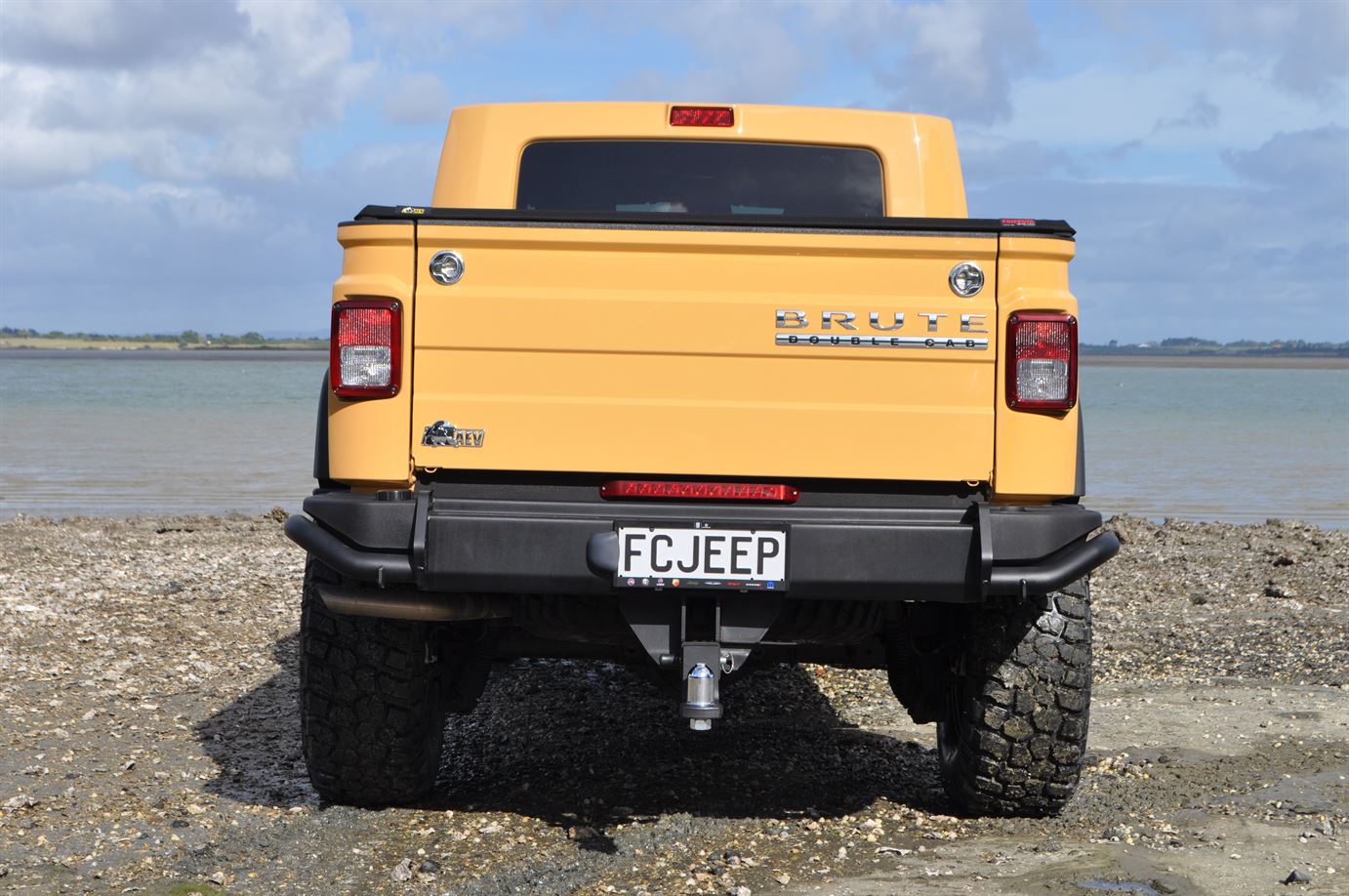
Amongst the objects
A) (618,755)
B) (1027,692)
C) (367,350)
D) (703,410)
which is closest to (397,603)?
(367,350)

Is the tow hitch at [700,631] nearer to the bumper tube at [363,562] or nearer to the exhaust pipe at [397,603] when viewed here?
the exhaust pipe at [397,603]

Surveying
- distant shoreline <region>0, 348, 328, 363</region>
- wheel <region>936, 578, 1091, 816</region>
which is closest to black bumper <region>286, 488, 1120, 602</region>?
wheel <region>936, 578, 1091, 816</region>

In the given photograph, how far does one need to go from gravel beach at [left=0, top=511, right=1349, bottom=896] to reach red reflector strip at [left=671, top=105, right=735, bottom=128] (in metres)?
2.23

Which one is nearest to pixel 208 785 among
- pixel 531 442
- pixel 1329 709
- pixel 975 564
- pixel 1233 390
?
pixel 531 442

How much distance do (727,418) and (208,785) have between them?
7.47 feet

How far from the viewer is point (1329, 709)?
5945 millimetres

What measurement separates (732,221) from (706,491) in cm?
69

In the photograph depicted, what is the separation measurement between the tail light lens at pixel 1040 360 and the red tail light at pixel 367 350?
155 cm

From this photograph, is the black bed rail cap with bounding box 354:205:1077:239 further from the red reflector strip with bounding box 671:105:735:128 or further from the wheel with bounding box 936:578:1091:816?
the red reflector strip with bounding box 671:105:735:128

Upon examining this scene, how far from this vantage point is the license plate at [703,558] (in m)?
3.71

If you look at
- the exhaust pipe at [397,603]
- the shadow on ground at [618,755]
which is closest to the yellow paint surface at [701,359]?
the exhaust pipe at [397,603]

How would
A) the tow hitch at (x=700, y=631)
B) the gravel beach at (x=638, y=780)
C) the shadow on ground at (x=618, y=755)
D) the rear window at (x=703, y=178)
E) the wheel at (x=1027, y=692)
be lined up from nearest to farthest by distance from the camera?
the tow hitch at (x=700, y=631) → the gravel beach at (x=638, y=780) → the wheel at (x=1027, y=692) → the shadow on ground at (x=618, y=755) → the rear window at (x=703, y=178)

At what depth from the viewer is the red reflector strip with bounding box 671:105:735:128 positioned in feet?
16.9

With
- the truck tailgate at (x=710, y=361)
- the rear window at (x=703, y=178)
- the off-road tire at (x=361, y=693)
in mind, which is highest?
the rear window at (x=703, y=178)
